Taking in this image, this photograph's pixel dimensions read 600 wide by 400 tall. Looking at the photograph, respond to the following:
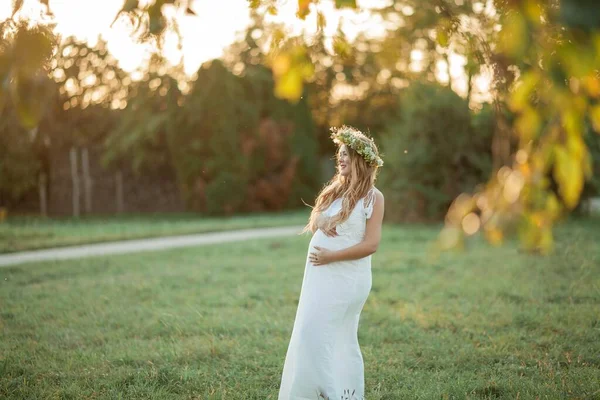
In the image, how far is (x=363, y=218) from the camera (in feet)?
14.3

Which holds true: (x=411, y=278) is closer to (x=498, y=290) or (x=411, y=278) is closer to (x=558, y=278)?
(x=498, y=290)

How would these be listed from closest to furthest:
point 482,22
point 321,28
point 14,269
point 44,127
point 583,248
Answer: point 321,28 → point 482,22 → point 14,269 → point 583,248 → point 44,127

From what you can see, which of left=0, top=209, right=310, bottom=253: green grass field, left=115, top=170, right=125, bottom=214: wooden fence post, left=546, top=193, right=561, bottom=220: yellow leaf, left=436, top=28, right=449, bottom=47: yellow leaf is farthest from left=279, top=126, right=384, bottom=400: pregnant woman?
left=115, top=170, right=125, bottom=214: wooden fence post

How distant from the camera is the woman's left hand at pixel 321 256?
4.19m

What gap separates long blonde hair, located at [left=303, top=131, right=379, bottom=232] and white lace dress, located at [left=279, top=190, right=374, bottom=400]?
5 cm

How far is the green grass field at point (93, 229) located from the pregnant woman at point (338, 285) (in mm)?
9125

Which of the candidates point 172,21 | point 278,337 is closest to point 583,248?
point 278,337

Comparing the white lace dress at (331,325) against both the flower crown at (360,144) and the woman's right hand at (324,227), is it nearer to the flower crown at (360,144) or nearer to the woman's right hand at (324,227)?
the woman's right hand at (324,227)

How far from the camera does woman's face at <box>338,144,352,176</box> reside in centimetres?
451

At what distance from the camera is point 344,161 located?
452cm

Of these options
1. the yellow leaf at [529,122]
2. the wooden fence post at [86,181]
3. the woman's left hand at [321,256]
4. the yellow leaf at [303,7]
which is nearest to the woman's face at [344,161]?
the woman's left hand at [321,256]

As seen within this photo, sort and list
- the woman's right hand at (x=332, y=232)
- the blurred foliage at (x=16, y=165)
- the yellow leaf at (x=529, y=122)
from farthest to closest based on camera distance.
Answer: the blurred foliage at (x=16, y=165), the woman's right hand at (x=332, y=232), the yellow leaf at (x=529, y=122)

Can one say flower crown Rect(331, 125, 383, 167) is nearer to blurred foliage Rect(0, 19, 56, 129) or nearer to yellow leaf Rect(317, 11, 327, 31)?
yellow leaf Rect(317, 11, 327, 31)

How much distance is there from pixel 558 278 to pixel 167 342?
5754 mm
